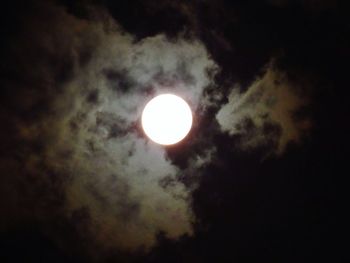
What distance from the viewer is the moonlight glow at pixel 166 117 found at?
20.8 feet

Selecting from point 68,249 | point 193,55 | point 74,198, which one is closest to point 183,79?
point 193,55

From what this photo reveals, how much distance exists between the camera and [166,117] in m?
6.32

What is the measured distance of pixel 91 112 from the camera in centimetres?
652

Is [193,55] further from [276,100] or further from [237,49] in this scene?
[276,100]

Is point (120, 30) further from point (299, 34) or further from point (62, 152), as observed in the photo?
point (299, 34)

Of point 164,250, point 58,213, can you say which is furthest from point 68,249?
point 164,250

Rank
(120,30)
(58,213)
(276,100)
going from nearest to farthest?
(120,30), (276,100), (58,213)

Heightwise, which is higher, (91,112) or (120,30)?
(120,30)

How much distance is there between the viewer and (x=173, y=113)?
6344 mm

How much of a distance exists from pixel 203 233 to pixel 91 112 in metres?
2.90

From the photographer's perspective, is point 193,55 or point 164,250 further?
point 164,250

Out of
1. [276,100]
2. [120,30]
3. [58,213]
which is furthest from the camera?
[58,213]

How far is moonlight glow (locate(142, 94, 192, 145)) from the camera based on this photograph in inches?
249

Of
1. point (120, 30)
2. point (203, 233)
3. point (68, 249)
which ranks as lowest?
point (203, 233)
